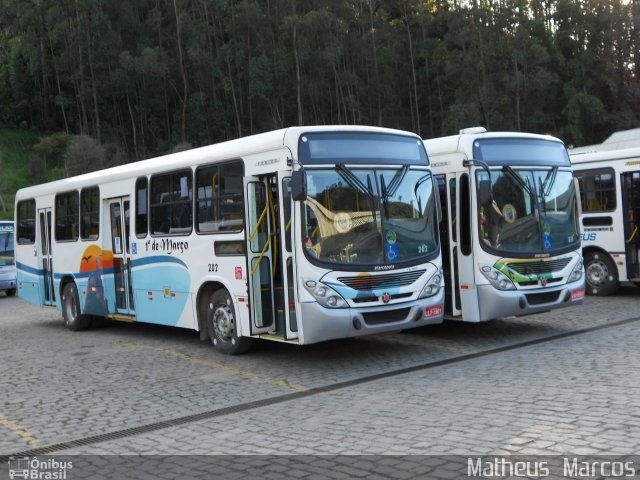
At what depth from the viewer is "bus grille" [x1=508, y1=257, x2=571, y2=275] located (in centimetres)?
1085

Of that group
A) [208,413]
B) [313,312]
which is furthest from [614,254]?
[208,413]

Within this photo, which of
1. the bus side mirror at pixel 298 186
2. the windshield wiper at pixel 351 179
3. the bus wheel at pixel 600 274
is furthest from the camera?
the bus wheel at pixel 600 274

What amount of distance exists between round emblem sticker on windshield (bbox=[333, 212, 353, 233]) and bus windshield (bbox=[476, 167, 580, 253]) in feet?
7.53

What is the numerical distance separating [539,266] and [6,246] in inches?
814

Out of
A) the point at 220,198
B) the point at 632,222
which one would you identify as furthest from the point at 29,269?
the point at 632,222

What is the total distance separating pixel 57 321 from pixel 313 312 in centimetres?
1003

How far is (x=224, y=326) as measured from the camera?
10812 millimetres

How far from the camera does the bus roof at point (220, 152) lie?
9.47 meters

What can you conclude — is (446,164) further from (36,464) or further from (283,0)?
(283,0)

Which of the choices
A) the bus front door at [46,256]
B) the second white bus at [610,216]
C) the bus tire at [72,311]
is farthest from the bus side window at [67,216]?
the second white bus at [610,216]

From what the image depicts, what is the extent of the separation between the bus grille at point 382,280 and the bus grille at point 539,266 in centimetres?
174

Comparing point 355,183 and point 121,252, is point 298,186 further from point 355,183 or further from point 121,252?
point 121,252

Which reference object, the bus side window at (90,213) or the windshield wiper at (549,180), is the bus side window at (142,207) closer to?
the bus side window at (90,213)

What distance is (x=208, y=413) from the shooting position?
7.62 metres
